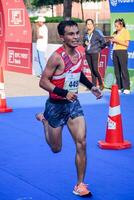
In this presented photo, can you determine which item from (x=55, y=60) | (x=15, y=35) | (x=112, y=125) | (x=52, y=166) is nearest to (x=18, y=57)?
(x=15, y=35)

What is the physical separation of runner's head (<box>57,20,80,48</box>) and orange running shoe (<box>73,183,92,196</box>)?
4.98 feet

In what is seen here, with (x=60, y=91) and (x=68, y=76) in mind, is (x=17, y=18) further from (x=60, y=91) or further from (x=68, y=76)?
(x=60, y=91)

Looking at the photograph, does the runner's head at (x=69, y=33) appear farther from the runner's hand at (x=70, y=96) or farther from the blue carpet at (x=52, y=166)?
the blue carpet at (x=52, y=166)

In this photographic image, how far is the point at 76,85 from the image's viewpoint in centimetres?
626

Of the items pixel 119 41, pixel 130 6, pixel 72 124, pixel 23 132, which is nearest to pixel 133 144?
pixel 23 132

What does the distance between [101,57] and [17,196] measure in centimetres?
1125

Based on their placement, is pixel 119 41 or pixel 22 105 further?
pixel 119 41

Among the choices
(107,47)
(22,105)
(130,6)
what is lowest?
(22,105)

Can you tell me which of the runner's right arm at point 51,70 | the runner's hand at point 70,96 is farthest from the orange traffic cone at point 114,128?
the runner's hand at point 70,96

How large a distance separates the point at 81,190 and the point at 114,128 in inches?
100

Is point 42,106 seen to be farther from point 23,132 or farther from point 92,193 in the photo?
point 92,193

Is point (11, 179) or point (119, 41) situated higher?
point (119, 41)

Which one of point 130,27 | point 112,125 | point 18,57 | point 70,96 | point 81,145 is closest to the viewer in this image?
point 70,96

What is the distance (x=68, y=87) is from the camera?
620 cm
